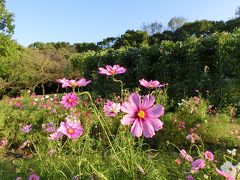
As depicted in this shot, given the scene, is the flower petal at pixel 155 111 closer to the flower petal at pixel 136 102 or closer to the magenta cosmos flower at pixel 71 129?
the flower petal at pixel 136 102

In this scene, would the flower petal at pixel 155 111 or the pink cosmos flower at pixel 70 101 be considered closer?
the flower petal at pixel 155 111

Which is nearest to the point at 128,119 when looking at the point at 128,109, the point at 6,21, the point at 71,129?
the point at 128,109

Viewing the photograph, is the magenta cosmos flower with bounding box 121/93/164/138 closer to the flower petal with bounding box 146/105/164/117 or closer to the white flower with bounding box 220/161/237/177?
the flower petal with bounding box 146/105/164/117

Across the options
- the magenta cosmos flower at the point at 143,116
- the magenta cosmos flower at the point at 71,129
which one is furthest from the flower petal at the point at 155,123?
the magenta cosmos flower at the point at 71,129

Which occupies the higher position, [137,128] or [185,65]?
[137,128]

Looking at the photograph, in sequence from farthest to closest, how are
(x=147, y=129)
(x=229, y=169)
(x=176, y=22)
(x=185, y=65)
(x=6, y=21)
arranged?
(x=176, y=22) < (x=6, y=21) < (x=185, y=65) < (x=229, y=169) < (x=147, y=129)

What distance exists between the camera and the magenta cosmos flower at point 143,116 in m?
1.38

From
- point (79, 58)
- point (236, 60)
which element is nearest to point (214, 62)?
point (236, 60)

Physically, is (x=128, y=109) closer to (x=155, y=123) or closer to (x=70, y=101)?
(x=155, y=123)

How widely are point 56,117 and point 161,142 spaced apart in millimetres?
1734

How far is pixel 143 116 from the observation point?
1.41m

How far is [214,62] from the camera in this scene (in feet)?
28.0

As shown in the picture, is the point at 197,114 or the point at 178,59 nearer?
the point at 197,114

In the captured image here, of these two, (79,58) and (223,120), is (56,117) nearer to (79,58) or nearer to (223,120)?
(223,120)
